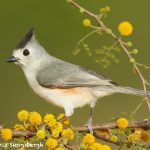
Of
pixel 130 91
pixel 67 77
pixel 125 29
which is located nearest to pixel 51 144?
pixel 125 29

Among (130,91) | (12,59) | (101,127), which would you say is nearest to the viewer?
(101,127)

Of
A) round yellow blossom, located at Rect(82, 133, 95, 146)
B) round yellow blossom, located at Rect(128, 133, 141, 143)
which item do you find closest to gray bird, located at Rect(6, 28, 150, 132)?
round yellow blossom, located at Rect(128, 133, 141, 143)

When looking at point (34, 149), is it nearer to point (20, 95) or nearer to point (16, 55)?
point (16, 55)

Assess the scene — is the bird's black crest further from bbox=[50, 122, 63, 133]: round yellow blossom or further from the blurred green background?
the blurred green background

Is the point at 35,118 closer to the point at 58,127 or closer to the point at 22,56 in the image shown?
the point at 58,127

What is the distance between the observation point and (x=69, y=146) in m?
2.24

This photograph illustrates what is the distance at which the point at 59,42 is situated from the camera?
5.89 metres

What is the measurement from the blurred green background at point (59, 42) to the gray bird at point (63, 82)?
175 centimetres

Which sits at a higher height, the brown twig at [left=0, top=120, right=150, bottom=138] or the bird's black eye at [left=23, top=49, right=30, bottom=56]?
the bird's black eye at [left=23, top=49, right=30, bottom=56]

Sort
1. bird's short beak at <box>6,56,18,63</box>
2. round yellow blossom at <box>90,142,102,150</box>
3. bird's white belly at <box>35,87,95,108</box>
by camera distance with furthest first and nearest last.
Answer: bird's short beak at <box>6,56,18,63</box>
bird's white belly at <box>35,87,95,108</box>
round yellow blossom at <box>90,142,102,150</box>

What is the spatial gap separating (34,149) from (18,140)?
23cm

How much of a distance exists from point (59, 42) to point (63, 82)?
2.84 m

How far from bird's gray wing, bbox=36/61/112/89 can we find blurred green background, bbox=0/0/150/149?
1809mm

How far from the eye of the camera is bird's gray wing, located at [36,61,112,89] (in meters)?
2.95
